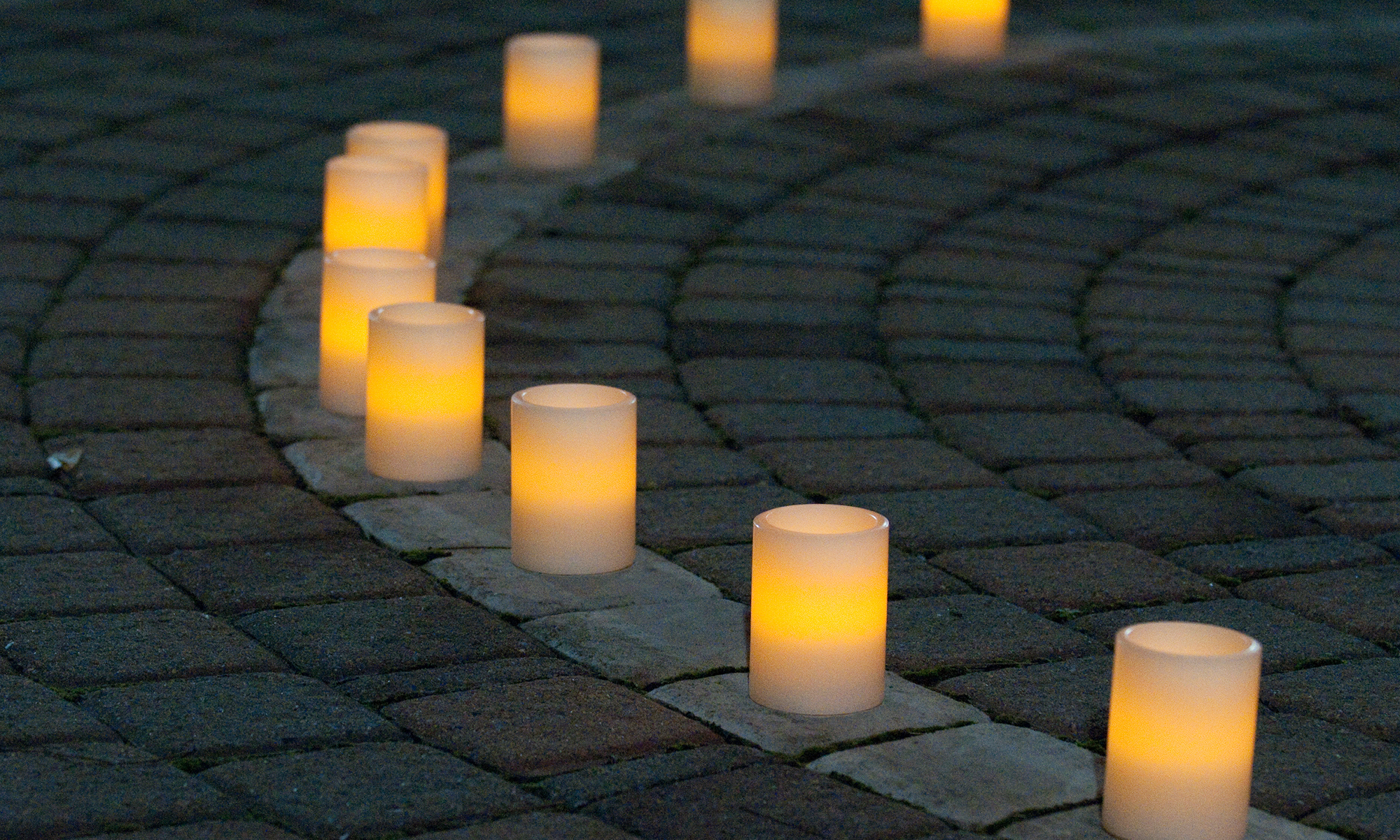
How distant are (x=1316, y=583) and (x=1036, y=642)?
0.67 metres

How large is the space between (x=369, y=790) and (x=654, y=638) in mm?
777

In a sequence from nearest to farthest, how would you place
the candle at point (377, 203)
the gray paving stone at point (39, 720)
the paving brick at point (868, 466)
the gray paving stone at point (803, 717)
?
the gray paving stone at point (39, 720) → the gray paving stone at point (803, 717) → the paving brick at point (868, 466) → the candle at point (377, 203)

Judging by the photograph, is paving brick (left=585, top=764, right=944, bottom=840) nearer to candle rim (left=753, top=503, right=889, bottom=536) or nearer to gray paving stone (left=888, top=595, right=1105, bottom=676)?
candle rim (left=753, top=503, right=889, bottom=536)

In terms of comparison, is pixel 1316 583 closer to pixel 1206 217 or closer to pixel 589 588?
pixel 589 588

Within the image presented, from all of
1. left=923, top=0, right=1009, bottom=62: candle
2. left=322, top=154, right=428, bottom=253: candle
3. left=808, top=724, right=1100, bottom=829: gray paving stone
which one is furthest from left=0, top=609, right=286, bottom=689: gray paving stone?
left=923, top=0, right=1009, bottom=62: candle

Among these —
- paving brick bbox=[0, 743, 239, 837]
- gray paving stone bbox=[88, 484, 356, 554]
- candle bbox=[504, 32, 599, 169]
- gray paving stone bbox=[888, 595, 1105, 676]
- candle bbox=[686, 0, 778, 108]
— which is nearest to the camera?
paving brick bbox=[0, 743, 239, 837]

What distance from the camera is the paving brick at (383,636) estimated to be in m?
3.28

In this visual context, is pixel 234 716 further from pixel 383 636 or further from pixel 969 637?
pixel 969 637

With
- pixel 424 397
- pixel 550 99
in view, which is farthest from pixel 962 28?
pixel 424 397

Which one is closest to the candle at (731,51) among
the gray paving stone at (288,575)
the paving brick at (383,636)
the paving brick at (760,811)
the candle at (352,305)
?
the candle at (352,305)

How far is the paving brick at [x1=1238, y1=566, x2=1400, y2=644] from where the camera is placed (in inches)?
142

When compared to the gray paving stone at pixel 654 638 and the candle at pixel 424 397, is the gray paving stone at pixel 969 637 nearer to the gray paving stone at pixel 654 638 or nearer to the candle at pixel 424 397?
the gray paving stone at pixel 654 638

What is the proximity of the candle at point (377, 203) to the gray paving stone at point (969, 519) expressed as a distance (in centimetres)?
164

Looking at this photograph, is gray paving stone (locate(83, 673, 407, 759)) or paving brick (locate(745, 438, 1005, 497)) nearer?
gray paving stone (locate(83, 673, 407, 759))
